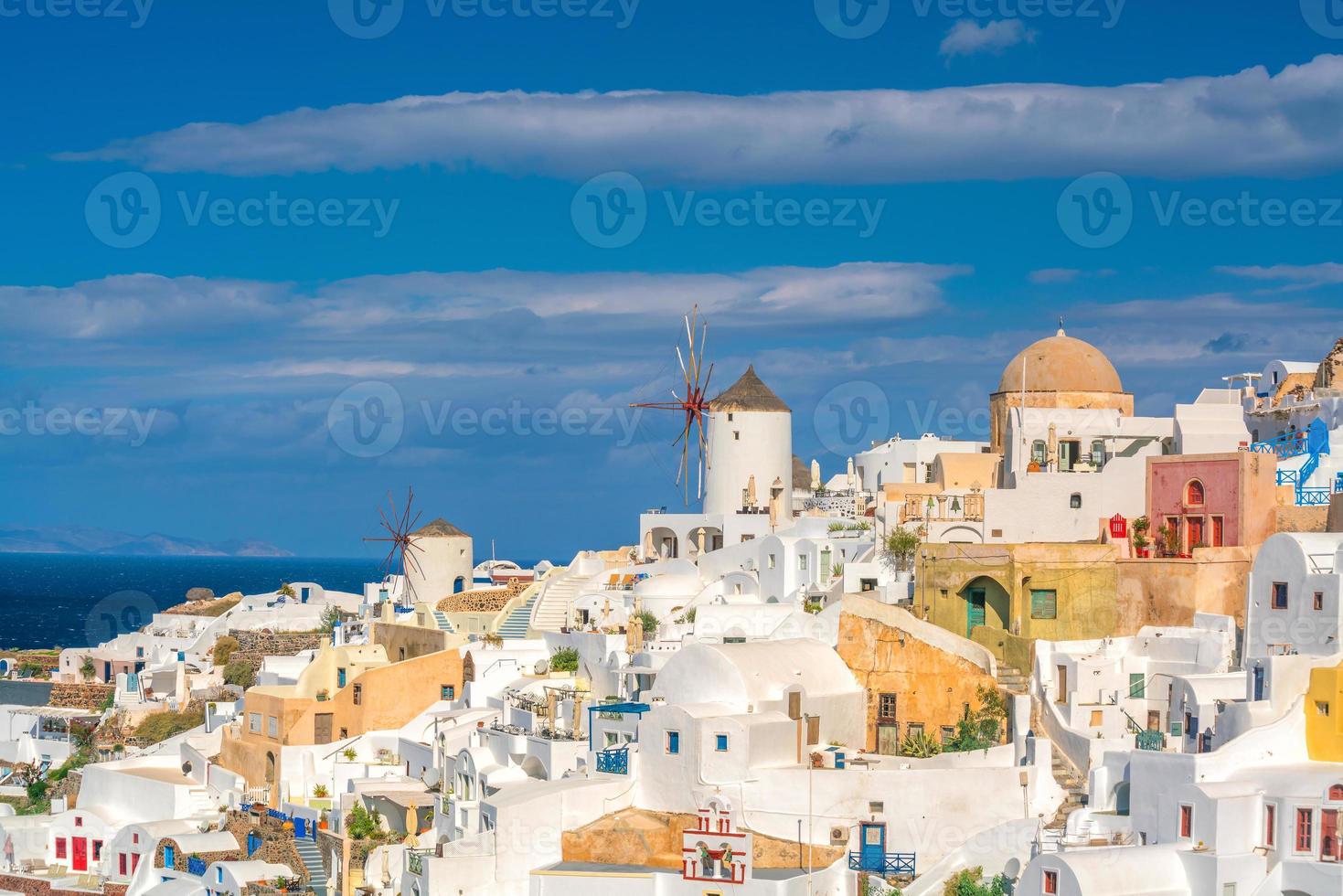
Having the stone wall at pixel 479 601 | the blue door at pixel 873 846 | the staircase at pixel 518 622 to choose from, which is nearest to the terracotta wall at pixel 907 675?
the blue door at pixel 873 846

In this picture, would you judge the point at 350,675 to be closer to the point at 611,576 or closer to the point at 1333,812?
the point at 611,576

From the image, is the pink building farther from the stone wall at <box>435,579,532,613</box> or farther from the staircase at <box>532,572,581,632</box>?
the stone wall at <box>435,579,532,613</box>

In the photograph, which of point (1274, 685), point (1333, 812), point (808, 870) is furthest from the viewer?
point (808, 870)

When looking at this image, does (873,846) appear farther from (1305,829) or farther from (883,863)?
(1305,829)

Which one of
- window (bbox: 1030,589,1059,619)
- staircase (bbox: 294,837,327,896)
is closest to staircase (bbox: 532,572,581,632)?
staircase (bbox: 294,837,327,896)

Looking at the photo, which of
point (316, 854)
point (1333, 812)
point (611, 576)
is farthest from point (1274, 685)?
point (611, 576)

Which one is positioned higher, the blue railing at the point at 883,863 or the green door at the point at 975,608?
the green door at the point at 975,608

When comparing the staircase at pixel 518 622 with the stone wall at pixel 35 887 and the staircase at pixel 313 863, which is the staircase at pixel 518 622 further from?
the stone wall at pixel 35 887
